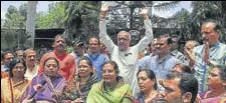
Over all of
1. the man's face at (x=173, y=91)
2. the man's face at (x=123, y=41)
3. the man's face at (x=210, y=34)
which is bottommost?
the man's face at (x=173, y=91)

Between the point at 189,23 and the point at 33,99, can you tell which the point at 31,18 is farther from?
the point at 33,99

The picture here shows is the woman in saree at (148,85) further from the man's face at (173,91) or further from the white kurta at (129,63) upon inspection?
the man's face at (173,91)

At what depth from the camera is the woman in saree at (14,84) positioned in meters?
5.25

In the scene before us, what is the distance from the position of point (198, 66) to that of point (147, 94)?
2.38ft

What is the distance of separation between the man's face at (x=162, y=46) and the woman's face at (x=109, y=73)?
820mm

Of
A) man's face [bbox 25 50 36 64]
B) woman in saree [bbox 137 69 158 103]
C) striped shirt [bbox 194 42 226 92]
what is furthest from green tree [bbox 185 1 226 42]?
woman in saree [bbox 137 69 158 103]

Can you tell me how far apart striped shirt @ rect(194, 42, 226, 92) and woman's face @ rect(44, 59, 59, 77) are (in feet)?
5.12

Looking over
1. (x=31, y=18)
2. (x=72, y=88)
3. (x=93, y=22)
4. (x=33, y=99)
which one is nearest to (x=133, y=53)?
(x=72, y=88)

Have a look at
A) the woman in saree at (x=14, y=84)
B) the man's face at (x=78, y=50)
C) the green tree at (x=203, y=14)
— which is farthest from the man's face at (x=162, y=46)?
the green tree at (x=203, y=14)

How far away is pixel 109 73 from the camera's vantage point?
4.70m

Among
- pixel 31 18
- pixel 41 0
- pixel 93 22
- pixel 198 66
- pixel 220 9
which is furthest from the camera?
pixel 41 0

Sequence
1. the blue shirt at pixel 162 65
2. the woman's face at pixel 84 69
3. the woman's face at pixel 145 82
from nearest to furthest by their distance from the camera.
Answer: the woman's face at pixel 145 82
the woman's face at pixel 84 69
the blue shirt at pixel 162 65

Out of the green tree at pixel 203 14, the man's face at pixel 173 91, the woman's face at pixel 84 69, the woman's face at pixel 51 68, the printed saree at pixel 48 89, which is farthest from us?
the green tree at pixel 203 14

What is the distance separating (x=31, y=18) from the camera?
18562mm
